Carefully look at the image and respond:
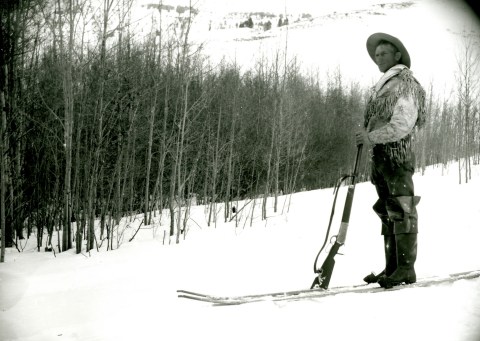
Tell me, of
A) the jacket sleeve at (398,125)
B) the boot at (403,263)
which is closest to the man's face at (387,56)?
the jacket sleeve at (398,125)

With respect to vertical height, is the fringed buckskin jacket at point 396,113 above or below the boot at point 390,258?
above

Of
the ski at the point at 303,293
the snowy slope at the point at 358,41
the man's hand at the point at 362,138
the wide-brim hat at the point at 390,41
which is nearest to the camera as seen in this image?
the ski at the point at 303,293

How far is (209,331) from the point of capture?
219cm

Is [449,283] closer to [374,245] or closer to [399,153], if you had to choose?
[399,153]

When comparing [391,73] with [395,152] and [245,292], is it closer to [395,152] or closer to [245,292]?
[395,152]

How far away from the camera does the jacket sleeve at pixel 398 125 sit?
115 inches

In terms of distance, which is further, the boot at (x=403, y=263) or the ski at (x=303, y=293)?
the boot at (x=403, y=263)

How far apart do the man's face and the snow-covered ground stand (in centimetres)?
189

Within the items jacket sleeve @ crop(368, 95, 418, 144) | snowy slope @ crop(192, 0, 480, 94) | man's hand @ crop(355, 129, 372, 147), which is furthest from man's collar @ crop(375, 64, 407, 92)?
snowy slope @ crop(192, 0, 480, 94)

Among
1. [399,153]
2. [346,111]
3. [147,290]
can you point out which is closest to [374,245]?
[399,153]

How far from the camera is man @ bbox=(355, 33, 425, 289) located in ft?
9.61

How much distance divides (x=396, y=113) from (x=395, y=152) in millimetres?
313

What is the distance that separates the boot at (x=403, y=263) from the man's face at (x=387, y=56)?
1.48 m

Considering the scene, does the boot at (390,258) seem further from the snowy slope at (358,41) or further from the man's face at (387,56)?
the snowy slope at (358,41)
